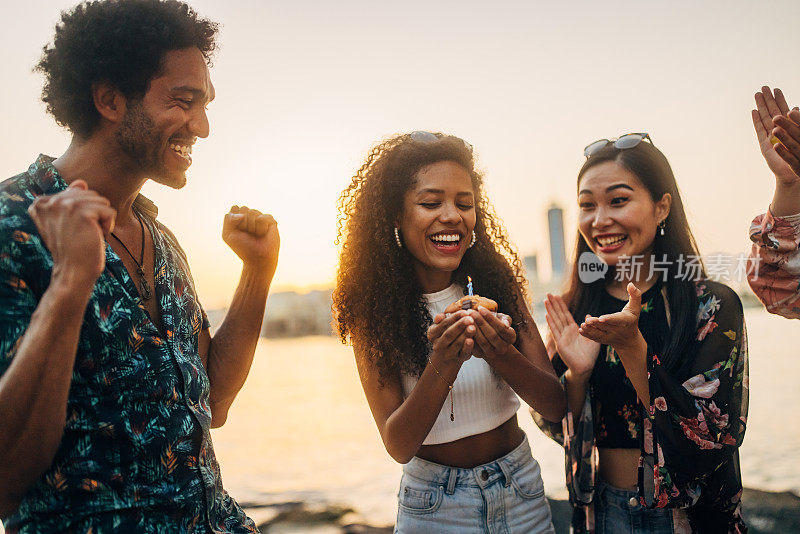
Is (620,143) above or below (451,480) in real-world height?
above

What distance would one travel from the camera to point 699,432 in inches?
101

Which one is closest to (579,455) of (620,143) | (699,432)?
(699,432)

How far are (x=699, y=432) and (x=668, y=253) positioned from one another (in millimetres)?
1006

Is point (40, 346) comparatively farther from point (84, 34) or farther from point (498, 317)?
point (498, 317)

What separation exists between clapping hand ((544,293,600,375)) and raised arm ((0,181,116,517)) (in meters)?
2.21

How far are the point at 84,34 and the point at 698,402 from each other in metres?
3.05

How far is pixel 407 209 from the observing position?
9.73ft

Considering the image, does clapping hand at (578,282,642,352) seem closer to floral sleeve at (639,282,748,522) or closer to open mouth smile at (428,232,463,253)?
floral sleeve at (639,282,748,522)

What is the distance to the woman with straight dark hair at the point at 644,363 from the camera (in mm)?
2607

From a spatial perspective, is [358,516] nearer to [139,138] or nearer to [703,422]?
[703,422]

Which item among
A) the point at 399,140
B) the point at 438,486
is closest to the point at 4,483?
the point at 438,486

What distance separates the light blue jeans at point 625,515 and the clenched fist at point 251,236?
198cm

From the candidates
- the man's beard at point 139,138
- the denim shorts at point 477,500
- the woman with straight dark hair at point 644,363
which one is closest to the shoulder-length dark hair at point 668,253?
the woman with straight dark hair at point 644,363

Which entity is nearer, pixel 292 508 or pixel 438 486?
pixel 438 486
